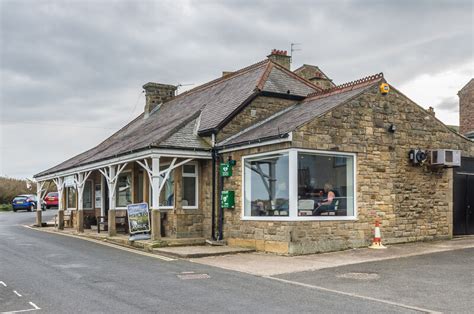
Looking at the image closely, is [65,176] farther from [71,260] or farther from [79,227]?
[71,260]

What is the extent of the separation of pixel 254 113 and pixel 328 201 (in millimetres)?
4556

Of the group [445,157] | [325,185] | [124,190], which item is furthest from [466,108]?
[325,185]

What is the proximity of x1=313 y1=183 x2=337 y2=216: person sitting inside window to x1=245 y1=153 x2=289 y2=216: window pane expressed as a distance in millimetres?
1078

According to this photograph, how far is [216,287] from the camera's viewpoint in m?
10.0

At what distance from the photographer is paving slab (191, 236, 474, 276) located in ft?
41.2

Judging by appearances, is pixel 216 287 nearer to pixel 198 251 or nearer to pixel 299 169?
pixel 198 251

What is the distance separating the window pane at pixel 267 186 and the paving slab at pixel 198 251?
4.22 ft

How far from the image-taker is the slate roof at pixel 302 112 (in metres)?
15.7

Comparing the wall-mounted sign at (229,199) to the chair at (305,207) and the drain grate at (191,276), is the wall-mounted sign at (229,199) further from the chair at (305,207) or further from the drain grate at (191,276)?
the drain grate at (191,276)

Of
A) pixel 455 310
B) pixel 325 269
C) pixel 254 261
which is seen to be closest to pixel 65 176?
pixel 254 261

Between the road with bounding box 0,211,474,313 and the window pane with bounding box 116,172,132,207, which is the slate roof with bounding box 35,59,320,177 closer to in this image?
the window pane with bounding box 116,172,132,207

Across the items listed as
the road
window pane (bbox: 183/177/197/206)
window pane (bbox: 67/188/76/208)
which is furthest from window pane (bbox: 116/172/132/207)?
the road

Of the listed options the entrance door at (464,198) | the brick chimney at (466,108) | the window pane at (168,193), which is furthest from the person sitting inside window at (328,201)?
the brick chimney at (466,108)

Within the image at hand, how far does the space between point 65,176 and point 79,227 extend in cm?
404
